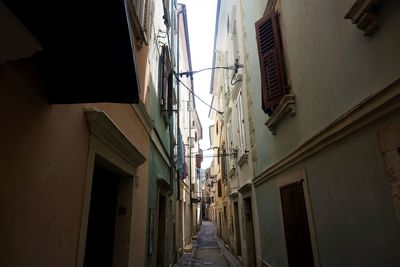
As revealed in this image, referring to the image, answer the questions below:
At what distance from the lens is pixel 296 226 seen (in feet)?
14.9

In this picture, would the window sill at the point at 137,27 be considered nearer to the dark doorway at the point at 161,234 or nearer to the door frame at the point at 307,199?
the door frame at the point at 307,199

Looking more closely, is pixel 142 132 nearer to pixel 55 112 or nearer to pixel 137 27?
pixel 137 27

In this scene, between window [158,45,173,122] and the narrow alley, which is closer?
the narrow alley

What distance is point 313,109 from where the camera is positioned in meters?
3.69

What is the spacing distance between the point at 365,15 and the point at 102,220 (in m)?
3.85

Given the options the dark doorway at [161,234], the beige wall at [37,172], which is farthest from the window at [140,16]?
the dark doorway at [161,234]

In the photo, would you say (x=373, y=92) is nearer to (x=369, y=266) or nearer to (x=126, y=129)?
(x=369, y=266)

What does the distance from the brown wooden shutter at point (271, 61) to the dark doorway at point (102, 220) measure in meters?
2.90

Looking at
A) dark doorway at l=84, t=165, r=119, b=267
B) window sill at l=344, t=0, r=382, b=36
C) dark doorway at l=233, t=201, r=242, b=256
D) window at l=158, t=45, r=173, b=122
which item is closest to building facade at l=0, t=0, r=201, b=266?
dark doorway at l=84, t=165, r=119, b=267

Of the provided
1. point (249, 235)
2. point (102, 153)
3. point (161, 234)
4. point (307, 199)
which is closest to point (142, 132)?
point (102, 153)

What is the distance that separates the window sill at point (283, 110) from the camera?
4420 millimetres

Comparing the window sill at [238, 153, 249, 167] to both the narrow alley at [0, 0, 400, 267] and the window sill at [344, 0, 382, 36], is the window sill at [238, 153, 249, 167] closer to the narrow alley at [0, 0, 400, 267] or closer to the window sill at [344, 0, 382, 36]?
the narrow alley at [0, 0, 400, 267]

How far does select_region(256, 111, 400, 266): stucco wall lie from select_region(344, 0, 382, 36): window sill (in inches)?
28.7

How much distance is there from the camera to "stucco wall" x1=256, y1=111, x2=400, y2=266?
7.33ft
